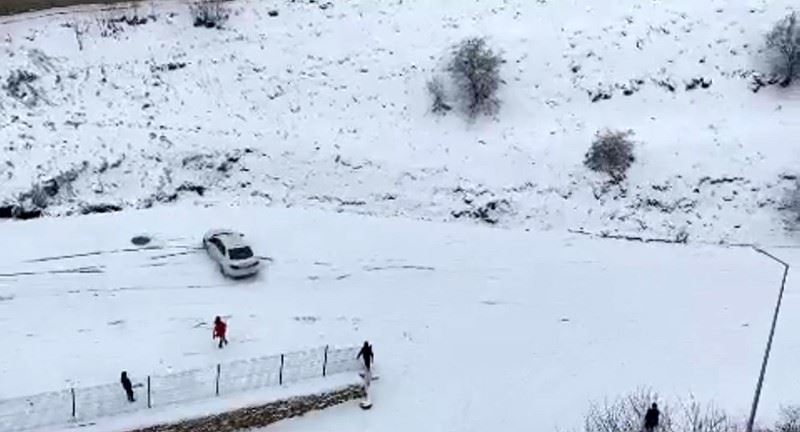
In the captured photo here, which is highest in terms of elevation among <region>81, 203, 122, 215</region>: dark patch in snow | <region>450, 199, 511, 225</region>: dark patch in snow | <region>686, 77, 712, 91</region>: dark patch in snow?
<region>686, 77, 712, 91</region>: dark patch in snow

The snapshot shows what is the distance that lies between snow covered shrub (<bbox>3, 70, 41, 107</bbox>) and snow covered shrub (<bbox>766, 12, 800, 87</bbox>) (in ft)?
83.6

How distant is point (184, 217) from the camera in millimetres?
32562

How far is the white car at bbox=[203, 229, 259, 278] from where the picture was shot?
29516 millimetres

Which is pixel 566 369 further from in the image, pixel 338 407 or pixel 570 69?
pixel 570 69

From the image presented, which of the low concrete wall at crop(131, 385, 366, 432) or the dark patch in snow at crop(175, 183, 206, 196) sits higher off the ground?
the dark patch in snow at crop(175, 183, 206, 196)

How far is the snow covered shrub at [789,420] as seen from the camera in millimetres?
22703

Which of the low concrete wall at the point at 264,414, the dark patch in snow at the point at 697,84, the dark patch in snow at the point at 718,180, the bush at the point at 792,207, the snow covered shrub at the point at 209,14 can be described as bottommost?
the low concrete wall at the point at 264,414

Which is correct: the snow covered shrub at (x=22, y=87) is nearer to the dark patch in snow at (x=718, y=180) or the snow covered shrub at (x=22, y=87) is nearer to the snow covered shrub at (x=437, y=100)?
the snow covered shrub at (x=437, y=100)

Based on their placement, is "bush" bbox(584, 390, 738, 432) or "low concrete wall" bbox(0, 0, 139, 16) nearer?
"bush" bbox(584, 390, 738, 432)

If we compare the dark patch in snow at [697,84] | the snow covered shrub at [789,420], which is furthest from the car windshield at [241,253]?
the dark patch in snow at [697,84]

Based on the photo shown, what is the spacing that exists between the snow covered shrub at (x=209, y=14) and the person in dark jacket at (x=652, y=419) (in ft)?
76.4

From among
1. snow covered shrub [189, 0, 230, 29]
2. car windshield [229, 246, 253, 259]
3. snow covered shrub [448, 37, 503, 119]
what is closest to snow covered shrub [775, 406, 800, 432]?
car windshield [229, 246, 253, 259]

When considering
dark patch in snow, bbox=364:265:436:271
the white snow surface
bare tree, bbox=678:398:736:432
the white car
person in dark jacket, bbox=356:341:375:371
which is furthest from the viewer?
dark patch in snow, bbox=364:265:436:271

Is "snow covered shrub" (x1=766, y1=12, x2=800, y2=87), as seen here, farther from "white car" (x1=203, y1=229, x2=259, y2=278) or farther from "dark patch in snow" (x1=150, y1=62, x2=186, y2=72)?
"dark patch in snow" (x1=150, y1=62, x2=186, y2=72)
